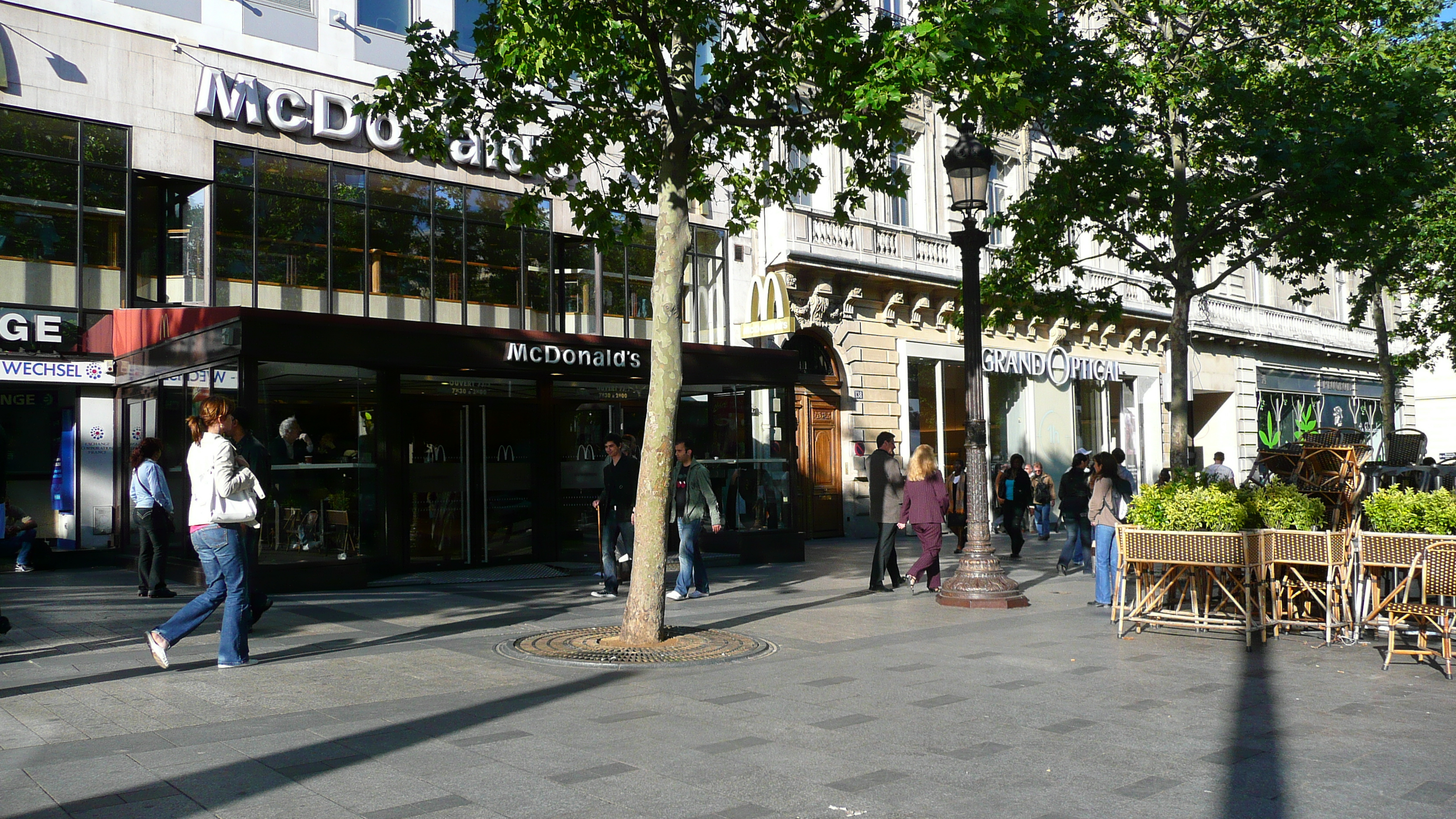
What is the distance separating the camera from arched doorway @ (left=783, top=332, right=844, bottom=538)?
22797mm

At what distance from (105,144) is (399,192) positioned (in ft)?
13.1

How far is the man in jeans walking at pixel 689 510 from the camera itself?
1283 centimetres

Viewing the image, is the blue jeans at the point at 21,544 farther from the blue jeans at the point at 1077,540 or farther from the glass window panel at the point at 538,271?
the blue jeans at the point at 1077,540

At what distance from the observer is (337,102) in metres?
16.9

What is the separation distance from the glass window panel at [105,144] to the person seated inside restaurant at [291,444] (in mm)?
4695

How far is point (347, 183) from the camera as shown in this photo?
17109mm

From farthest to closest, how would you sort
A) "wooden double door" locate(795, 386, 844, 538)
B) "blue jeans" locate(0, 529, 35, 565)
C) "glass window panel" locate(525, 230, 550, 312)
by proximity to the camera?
"wooden double door" locate(795, 386, 844, 538) < "glass window panel" locate(525, 230, 550, 312) < "blue jeans" locate(0, 529, 35, 565)

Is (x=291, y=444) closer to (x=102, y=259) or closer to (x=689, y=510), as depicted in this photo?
(x=102, y=259)

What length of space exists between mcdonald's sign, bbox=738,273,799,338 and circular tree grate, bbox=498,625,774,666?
1066 cm

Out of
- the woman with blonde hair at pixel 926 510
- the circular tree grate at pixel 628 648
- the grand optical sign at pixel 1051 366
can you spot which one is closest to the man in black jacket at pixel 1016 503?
the woman with blonde hair at pixel 926 510

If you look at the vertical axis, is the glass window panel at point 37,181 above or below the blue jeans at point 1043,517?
above

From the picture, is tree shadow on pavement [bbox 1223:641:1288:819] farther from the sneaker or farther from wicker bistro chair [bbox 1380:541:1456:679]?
the sneaker

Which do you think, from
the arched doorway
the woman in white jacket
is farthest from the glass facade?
the woman in white jacket

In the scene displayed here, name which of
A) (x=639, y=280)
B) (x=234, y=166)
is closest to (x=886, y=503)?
(x=639, y=280)
